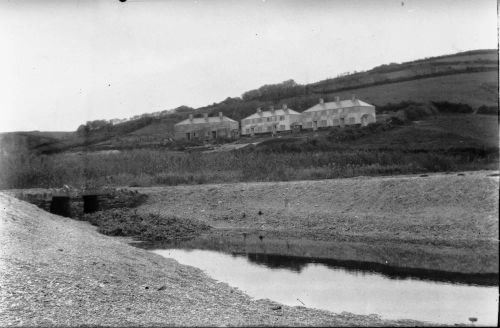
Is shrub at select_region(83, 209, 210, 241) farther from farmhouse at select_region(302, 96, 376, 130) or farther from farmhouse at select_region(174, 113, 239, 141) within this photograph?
farmhouse at select_region(302, 96, 376, 130)

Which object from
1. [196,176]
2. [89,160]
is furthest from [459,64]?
[89,160]

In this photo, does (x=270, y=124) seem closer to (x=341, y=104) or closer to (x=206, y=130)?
(x=206, y=130)

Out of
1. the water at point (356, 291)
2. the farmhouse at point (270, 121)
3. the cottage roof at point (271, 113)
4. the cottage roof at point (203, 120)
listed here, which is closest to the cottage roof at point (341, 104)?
the farmhouse at point (270, 121)

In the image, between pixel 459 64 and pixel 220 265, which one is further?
pixel 459 64

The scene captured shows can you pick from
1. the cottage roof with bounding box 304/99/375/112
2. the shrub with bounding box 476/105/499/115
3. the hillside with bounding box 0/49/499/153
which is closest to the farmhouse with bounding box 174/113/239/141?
the hillside with bounding box 0/49/499/153

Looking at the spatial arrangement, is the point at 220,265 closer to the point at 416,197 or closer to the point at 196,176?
the point at 416,197

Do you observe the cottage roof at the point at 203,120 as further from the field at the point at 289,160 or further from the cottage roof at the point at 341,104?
the cottage roof at the point at 341,104
